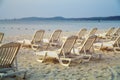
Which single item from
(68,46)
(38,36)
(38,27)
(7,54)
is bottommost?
(38,27)

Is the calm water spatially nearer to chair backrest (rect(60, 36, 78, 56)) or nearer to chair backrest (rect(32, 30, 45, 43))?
chair backrest (rect(32, 30, 45, 43))

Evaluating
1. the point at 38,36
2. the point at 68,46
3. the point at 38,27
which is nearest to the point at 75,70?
the point at 68,46

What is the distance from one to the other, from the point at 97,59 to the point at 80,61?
86 centimetres

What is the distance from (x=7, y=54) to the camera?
6.21 metres

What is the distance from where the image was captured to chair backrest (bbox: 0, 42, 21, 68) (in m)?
6.12

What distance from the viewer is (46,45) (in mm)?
12000

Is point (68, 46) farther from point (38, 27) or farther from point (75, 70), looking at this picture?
point (38, 27)

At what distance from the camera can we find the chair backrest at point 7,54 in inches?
241

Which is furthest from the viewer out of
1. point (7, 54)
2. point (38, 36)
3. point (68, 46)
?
point (38, 36)

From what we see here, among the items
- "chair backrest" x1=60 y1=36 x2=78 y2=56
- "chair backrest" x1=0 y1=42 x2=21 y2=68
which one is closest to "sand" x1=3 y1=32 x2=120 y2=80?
"chair backrest" x1=60 y1=36 x2=78 y2=56

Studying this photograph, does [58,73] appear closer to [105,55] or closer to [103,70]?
[103,70]

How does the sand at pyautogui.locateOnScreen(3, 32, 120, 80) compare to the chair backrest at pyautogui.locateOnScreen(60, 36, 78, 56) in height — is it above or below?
below

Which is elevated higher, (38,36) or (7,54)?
(7,54)

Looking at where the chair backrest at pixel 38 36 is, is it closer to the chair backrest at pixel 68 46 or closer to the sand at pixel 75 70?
the sand at pixel 75 70
